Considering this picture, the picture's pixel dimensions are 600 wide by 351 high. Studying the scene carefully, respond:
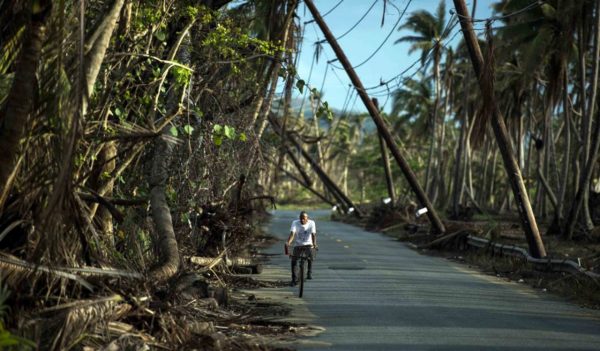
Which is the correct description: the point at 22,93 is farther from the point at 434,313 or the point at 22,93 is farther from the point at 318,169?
the point at 318,169

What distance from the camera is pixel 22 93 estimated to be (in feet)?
27.5

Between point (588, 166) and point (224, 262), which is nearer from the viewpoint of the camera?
point (224, 262)

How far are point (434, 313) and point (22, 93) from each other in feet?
24.0

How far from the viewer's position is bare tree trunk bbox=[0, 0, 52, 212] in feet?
27.3

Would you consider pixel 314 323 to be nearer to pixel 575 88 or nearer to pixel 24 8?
pixel 24 8

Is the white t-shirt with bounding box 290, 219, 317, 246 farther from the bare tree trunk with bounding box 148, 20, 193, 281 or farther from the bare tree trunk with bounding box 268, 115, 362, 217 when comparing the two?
the bare tree trunk with bounding box 148, 20, 193, 281

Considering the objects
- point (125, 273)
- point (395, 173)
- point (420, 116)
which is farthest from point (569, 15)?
point (395, 173)

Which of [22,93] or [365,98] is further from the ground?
[365,98]

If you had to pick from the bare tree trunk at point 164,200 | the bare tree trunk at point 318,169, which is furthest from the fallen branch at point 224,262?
the bare tree trunk at point 318,169

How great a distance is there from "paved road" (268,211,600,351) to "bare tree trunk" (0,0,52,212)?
406 centimetres

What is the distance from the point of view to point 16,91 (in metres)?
8.39

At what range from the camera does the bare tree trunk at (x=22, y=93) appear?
8.31 metres

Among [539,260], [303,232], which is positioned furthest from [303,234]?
[539,260]

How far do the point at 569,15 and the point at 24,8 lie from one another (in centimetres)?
2944
